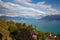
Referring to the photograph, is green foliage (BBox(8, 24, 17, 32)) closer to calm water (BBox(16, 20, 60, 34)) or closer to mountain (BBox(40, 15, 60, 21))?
calm water (BBox(16, 20, 60, 34))

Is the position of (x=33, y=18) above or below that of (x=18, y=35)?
above

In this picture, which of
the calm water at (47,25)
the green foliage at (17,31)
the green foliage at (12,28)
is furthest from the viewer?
the calm water at (47,25)

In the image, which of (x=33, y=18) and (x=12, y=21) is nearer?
(x=12, y=21)

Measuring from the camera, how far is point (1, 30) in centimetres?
296

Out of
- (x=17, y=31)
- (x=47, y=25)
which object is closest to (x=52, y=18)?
(x=47, y=25)

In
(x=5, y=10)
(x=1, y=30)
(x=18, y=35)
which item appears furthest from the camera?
(x=5, y=10)

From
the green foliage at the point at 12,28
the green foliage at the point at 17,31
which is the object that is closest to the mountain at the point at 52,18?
the green foliage at the point at 17,31

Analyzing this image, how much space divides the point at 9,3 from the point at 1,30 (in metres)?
1.02

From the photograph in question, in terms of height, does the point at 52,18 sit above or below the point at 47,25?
above

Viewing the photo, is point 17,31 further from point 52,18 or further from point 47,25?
point 52,18

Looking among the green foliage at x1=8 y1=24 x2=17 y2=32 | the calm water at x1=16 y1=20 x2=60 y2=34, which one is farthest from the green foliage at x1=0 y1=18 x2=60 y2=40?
the calm water at x1=16 y1=20 x2=60 y2=34

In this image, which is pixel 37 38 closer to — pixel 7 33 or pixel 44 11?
pixel 7 33

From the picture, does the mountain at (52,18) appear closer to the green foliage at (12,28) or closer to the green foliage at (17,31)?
the green foliage at (17,31)

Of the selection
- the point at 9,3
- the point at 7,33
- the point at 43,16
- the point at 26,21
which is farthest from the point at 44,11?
the point at 7,33
